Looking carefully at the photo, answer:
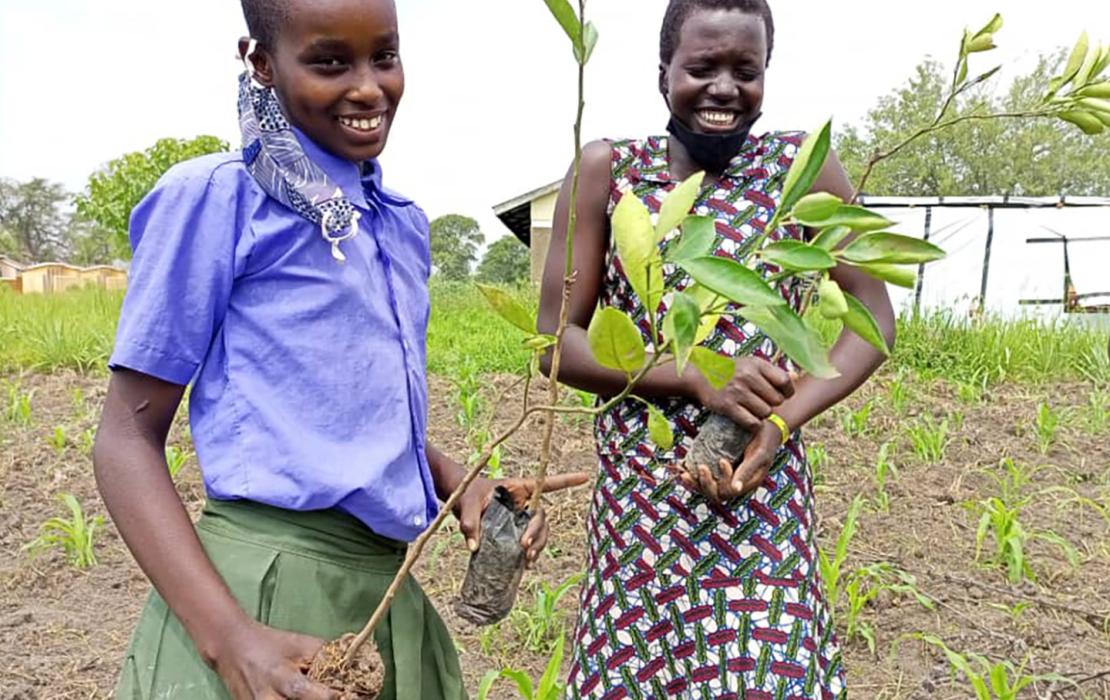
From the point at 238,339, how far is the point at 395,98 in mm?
289

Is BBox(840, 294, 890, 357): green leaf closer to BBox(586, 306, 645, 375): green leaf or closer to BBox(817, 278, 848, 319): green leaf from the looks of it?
BBox(817, 278, 848, 319): green leaf

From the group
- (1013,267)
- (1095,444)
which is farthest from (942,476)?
(1013,267)

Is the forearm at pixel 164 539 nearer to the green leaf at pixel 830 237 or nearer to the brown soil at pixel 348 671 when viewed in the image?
the brown soil at pixel 348 671

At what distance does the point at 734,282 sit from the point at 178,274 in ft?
1.72

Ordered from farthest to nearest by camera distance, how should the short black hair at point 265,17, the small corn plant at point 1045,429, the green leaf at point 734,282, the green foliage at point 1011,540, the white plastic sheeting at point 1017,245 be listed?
the white plastic sheeting at point 1017,245, the small corn plant at point 1045,429, the green foliage at point 1011,540, the short black hair at point 265,17, the green leaf at point 734,282

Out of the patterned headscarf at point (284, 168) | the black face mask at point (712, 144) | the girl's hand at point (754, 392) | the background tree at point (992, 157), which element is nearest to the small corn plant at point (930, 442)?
the black face mask at point (712, 144)

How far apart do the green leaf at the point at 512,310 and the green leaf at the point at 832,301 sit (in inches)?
8.2

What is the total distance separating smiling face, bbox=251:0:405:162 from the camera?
0.99 metres

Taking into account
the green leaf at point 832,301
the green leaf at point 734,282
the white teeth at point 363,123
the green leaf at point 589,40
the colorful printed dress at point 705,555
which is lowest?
the colorful printed dress at point 705,555

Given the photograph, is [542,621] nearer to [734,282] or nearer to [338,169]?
[338,169]

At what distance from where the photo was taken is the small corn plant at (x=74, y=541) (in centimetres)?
328

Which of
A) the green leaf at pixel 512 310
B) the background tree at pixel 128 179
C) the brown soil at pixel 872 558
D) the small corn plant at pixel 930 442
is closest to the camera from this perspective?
the green leaf at pixel 512 310

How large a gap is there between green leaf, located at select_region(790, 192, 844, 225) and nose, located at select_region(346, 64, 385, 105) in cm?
48

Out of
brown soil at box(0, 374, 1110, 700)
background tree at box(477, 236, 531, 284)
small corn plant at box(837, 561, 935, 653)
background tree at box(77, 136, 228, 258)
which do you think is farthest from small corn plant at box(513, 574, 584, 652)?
background tree at box(477, 236, 531, 284)
